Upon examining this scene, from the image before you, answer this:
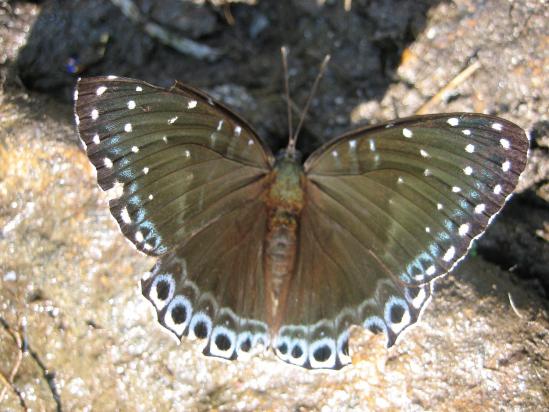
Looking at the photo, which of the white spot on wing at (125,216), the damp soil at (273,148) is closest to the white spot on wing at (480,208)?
the damp soil at (273,148)

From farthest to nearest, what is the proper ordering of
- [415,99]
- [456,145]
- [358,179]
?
[415,99] < [358,179] < [456,145]

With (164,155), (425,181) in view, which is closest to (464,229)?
(425,181)

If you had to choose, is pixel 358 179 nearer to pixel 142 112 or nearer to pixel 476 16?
pixel 142 112

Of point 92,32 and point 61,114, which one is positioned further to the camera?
point 92,32

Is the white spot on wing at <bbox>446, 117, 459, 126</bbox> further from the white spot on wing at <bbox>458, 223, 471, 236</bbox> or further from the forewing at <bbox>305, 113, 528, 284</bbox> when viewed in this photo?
the white spot on wing at <bbox>458, 223, 471, 236</bbox>

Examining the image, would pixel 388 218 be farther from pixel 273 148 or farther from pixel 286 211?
pixel 273 148

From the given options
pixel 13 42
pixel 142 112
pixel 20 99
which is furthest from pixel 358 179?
pixel 13 42

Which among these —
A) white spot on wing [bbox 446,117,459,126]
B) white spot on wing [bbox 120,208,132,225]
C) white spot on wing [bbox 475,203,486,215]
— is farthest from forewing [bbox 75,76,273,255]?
white spot on wing [bbox 475,203,486,215]

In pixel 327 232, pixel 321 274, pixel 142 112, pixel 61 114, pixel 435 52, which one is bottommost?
pixel 321 274
